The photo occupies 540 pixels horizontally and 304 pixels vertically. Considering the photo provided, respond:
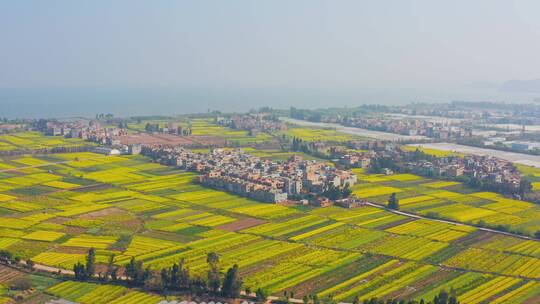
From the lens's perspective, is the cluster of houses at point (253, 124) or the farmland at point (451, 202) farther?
the cluster of houses at point (253, 124)

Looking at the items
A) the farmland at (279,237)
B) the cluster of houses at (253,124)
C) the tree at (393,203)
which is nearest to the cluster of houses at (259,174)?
the farmland at (279,237)

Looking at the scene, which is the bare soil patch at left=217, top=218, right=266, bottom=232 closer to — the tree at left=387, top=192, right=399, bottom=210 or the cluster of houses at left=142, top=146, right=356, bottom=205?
the cluster of houses at left=142, top=146, right=356, bottom=205

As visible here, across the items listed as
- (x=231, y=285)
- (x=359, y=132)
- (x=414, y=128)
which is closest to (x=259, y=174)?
(x=231, y=285)

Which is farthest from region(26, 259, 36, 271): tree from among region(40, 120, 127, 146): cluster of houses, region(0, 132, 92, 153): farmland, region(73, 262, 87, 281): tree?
region(40, 120, 127, 146): cluster of houses

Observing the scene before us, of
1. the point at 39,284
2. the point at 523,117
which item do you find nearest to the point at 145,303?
the point at 39,284

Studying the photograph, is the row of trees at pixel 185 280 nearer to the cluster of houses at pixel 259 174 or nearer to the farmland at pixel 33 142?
the cluster of houses at pixel 259 174

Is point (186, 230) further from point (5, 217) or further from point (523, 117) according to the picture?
point (523, 117)

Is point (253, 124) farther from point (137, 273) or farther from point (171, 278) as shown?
point (171, 278)
